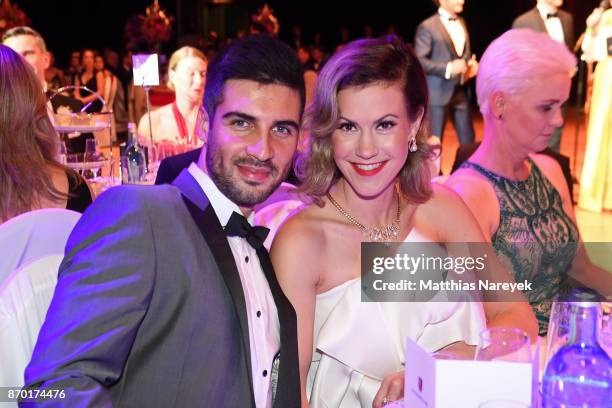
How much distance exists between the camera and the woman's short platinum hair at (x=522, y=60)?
96.0 inches

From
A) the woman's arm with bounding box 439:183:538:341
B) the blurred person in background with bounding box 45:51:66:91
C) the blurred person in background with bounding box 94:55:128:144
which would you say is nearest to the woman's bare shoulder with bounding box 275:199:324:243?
the woman's arm with bounding box 439:183:538:341

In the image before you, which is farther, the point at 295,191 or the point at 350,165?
the point at 295,191

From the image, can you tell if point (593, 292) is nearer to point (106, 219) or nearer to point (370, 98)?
point (370, 98)

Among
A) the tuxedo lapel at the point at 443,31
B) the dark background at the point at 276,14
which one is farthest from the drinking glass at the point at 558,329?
the dark background at the point at 276,14

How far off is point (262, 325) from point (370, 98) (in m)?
0.70

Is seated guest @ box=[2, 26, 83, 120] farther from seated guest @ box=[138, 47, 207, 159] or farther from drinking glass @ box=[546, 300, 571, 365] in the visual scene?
drinking glass @ box=[546, 300, 571, 365]

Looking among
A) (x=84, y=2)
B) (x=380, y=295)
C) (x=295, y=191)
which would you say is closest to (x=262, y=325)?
(x=380, y=295)

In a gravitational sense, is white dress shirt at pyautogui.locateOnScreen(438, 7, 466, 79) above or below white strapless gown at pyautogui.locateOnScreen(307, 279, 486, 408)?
above

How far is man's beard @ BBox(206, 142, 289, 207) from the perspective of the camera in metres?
1.60

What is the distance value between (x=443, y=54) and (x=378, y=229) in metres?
5.34

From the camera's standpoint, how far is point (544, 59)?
7.98 feet

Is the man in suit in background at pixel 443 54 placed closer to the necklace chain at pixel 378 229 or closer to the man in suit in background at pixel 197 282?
the necklace chain at pixel 378 229

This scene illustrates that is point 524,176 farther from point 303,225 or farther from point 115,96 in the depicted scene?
point 115,96

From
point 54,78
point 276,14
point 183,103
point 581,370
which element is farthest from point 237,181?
point 276,14
